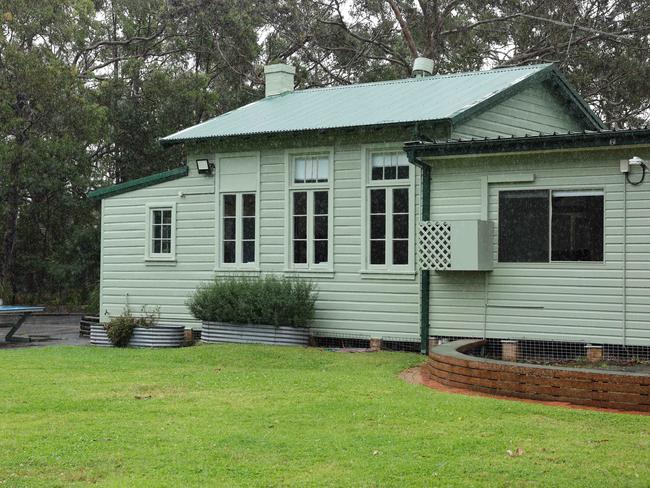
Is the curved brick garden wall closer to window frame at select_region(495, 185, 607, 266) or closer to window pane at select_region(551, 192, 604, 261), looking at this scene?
window frame at select_region(495, 185, 607, 266)

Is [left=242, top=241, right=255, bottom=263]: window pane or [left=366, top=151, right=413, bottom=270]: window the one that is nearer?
[left=366, top=151, right=413, bottom=270]: window

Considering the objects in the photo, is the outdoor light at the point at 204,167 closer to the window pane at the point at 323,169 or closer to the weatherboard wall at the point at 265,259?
the weatherboard wall at the point at 265,259

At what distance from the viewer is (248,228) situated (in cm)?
1677

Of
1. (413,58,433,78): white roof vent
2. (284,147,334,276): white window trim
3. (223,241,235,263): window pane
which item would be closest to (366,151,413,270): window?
(284,147,334,276): white window trim

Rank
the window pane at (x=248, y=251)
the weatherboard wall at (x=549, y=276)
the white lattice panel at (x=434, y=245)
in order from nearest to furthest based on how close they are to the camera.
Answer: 1. the weatherboard wall at (x=549, y=276)
2. the white lattice panel at (x=434, y=245)
3. the window pane at (x=248, y=251)

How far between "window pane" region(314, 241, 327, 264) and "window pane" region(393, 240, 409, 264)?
1406 millimetres

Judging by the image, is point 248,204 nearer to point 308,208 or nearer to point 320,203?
point 308,208

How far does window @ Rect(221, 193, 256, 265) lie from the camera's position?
54.9ft

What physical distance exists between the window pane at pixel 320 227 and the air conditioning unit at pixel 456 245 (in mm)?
2537

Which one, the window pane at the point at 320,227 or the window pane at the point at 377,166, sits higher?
the window pane at the point at 377,166

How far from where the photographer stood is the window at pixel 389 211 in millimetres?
14891

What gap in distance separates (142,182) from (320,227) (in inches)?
162

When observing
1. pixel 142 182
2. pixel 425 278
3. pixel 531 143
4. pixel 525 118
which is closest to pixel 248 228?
pixel 142 182

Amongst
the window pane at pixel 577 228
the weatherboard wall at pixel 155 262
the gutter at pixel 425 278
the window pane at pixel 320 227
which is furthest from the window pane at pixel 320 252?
the window pane at pixel 577 228
